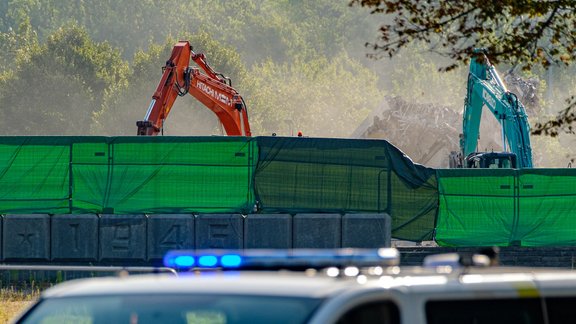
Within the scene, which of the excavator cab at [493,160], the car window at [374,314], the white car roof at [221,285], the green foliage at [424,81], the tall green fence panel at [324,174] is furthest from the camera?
the green foliage at [424,81]

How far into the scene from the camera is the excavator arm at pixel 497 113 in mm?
36531

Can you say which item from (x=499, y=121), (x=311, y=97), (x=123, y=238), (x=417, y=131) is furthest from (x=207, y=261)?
(x=311, y=97)

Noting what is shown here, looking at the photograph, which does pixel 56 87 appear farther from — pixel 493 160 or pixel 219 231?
pixel 219 231

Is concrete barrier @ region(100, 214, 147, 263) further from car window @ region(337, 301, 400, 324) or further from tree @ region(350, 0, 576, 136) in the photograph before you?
car window @ region(337, 301, 400, 324)

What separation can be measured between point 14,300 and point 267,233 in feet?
17.9

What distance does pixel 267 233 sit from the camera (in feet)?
79.0

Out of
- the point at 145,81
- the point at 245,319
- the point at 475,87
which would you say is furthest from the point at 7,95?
the point at 245,319

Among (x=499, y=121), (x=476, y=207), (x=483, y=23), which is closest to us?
(x=483, y=23)

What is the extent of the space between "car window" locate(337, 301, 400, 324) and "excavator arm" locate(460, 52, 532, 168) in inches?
1137

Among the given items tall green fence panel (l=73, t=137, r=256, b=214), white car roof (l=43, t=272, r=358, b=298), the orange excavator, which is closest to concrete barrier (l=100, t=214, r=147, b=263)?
tall green fence panel (l=73, t=137, r=256, b=214)

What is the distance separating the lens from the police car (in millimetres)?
5320

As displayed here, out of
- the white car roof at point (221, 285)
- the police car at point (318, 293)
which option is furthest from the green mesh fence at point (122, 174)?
the white car roof at point (221, 285)

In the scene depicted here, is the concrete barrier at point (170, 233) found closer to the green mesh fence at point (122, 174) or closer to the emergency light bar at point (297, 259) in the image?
the green mesh fence at point (122, 174)

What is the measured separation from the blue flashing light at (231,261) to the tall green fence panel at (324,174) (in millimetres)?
18423
